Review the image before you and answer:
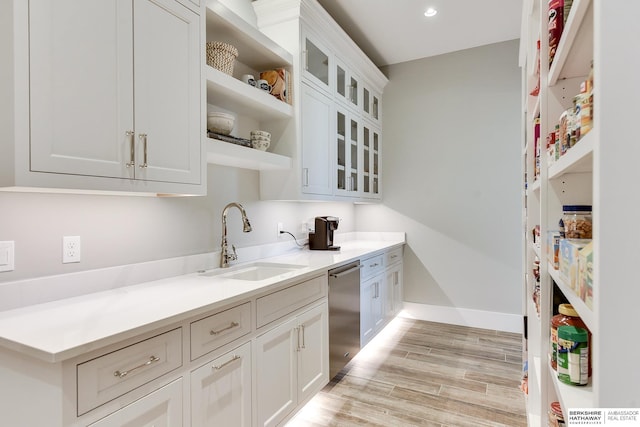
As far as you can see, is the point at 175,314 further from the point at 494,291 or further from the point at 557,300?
the point at 494,291

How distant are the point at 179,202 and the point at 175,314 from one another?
2.99 ft

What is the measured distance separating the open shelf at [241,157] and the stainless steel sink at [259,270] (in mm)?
667

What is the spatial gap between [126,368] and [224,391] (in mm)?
495

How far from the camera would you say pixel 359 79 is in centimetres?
354

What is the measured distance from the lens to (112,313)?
49.0 inches

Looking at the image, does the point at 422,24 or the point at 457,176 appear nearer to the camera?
the point at 422,24

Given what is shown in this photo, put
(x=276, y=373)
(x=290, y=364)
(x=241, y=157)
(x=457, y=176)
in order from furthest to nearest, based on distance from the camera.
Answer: (x=457, y=176) → (x=241, y=157) → (x=290, y=364) → (x=276, y=373)

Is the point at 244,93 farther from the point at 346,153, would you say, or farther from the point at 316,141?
the point at 346,153

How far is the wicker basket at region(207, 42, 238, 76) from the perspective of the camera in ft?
6.38

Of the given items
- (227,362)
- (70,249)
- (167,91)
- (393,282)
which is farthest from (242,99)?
(393,282)

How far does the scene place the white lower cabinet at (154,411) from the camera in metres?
1.07

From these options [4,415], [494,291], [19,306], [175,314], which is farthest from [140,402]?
[494,291]

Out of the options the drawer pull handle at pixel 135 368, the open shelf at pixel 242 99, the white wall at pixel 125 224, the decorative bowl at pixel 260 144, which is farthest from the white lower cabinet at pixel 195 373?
the open shelf at pixel 242 99

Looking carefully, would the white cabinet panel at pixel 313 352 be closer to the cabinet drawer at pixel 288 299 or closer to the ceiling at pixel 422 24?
the cabinet drawer at pixel 288 299
